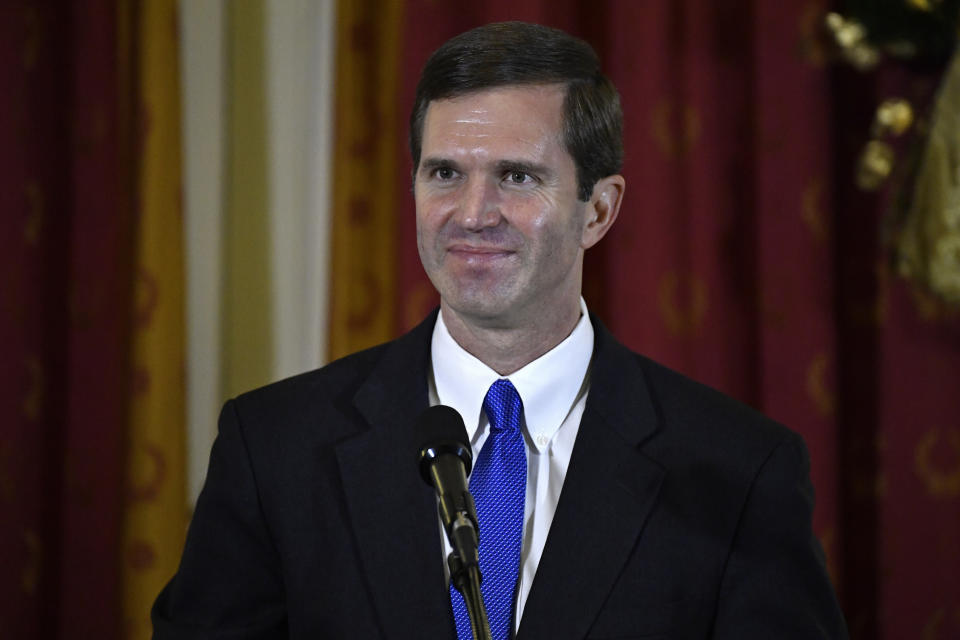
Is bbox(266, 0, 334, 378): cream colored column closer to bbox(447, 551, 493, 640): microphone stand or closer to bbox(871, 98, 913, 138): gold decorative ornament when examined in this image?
bbox(871, 98, 913, 138): gold decorative ornament

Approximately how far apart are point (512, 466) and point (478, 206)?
37cm

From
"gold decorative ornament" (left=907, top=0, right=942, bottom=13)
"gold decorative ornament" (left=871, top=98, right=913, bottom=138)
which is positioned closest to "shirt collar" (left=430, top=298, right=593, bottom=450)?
"gold decorative ornament" (left=871, top=98, right=913, bottom=138)

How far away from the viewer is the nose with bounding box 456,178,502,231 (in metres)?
1.47

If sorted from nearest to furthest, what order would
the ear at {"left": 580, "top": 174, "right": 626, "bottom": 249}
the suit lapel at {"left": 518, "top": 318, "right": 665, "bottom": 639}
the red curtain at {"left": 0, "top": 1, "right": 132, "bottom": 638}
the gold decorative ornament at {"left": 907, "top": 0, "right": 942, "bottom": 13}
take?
the suit lapel at {"left": 518, "top": 318, "right": 665, "bottom": 639} → the ear at {"left": 580, "top": 174, "right": 626, "bottom": 249} → the gold decorative ornament at {"left": 907, "top": 0, "right": 942, "bottom": 13} → the red curtain at {"left": 0, "top": 1, "right": 132, "bottom": 638}

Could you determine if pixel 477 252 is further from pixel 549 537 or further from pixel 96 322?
pixel 96 322

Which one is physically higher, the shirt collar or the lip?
the lip

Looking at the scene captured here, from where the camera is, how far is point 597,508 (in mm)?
1463

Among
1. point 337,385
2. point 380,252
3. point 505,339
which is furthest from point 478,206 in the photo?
point 380,252

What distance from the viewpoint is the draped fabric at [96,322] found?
255cm

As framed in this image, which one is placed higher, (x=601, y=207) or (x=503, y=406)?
(x=601, y=207)

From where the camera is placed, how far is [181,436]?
2.62 m

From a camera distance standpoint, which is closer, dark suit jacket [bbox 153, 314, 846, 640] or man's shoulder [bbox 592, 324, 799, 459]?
dark suit jacket [bbox 153, 314, 846, 640]

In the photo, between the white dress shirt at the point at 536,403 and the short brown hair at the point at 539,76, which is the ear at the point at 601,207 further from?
the white dress shirt at the point at 536,403

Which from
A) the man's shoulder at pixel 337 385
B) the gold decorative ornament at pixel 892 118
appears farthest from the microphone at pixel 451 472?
the gold decorative ornament at pixel 892 118
